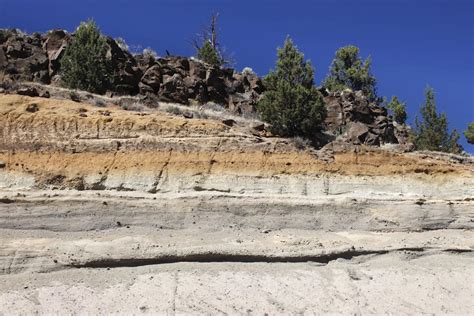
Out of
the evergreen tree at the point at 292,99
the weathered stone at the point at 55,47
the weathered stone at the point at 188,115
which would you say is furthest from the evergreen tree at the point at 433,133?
the weathered stone at the point at 55,47

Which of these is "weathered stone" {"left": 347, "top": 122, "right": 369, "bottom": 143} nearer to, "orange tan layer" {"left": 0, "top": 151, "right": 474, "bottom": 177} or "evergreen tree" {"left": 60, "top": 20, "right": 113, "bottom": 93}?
"orange tan layer" {"left": 0, "top": 151, "right": 474, "bottom": 177}

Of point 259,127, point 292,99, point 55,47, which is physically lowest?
point 259,127

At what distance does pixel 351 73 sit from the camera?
43656mm

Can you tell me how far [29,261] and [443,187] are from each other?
924 centimetres

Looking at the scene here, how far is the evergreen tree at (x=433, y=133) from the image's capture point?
23.5m

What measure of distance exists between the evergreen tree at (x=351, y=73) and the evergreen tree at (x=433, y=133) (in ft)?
50.8

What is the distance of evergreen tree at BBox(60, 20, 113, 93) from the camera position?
73.2ft

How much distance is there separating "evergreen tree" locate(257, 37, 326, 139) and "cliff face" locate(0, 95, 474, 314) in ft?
11.7

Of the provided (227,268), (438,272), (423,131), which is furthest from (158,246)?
(423,131)

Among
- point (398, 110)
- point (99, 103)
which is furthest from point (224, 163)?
point (398, 110)

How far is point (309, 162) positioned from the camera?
12633mm

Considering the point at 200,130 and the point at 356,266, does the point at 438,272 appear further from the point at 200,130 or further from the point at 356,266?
the point at 200,130

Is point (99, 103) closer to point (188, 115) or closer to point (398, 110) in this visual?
point (188, 115)

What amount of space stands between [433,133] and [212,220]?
16093mm
